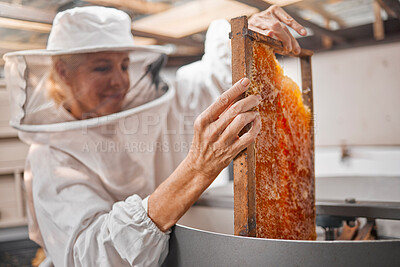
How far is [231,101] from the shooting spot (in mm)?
807

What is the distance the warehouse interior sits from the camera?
1.37 metres

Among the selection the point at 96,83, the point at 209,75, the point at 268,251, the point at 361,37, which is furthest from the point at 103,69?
the point at 361,37

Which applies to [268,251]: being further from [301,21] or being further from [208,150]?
[301,21]

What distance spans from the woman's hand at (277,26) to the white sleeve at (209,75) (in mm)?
503

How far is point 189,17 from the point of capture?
1.61 m

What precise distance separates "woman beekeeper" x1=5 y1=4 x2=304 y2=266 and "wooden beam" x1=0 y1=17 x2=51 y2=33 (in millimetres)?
82

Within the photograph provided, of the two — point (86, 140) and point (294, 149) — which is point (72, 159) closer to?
point (86, 140)

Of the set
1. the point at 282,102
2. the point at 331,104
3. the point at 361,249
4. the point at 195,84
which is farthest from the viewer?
the point at 331,104

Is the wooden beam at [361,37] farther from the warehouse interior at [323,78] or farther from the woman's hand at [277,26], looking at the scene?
the woman's hand at [277,26]

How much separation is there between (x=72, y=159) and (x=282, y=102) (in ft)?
2.61

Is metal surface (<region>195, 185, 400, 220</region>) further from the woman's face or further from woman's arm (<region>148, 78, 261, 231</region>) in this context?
the woman's face

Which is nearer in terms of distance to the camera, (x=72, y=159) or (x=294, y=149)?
(x=294, y=149)

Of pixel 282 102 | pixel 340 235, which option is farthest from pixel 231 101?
pixel 340 235

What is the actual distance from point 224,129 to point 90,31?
34.0 inches
